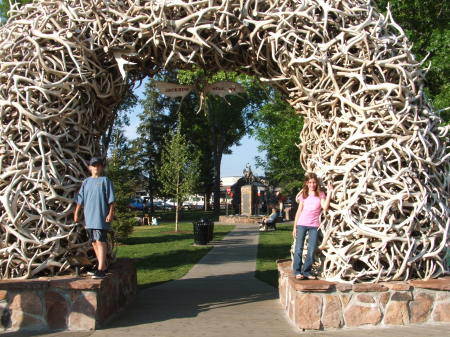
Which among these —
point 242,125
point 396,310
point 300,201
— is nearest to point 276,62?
point 300,201

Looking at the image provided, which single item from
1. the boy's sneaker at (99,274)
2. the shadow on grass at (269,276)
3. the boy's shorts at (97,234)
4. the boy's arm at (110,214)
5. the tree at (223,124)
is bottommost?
the shadow on grass at (269,276)

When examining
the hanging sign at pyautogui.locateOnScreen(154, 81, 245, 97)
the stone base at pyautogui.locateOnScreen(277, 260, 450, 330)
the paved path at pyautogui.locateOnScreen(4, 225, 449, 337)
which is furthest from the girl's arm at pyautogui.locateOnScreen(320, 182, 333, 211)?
the hanging sign at pyautogui.locateOnScreen(154, 81, 245, 97)

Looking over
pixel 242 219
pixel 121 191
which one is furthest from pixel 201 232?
pixel 242 219

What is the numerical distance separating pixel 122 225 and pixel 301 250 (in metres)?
12.9

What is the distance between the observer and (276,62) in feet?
20.9

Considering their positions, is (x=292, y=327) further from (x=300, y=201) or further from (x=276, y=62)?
(x=276, y=62)

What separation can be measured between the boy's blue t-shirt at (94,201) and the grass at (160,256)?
2423 millimetres

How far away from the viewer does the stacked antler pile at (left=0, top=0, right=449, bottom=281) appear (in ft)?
18.6

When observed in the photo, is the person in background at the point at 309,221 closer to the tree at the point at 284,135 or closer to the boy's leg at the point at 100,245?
the boy's leg at the point at 100,245

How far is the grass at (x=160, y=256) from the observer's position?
10.5 meters

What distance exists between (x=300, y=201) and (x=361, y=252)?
1.05 metres

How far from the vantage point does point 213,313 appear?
662 centimetres

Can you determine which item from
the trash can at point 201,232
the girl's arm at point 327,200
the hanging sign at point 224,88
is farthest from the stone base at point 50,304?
the trash can at point 201,232

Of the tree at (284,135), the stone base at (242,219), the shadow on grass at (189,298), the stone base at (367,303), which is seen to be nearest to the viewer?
the stone base at (367,303)
